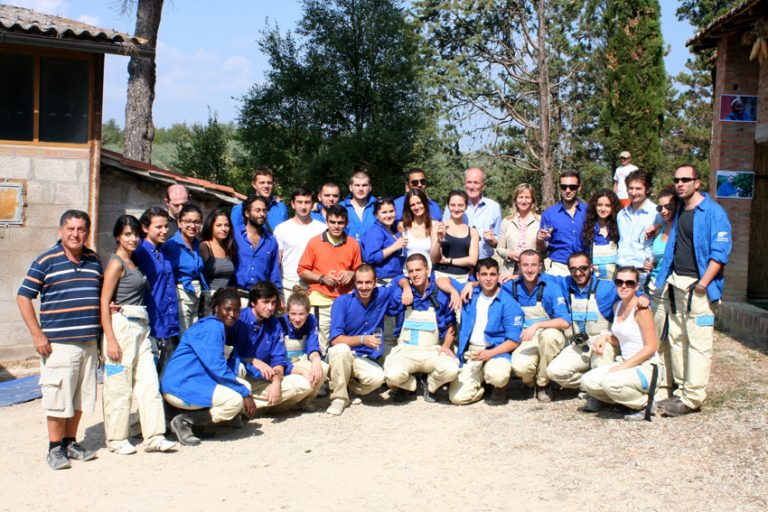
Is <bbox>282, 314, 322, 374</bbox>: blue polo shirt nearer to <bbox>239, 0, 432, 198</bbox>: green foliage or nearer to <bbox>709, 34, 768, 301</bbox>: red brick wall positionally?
<bbox>709, 34, 768, 301</bbox>: red brick wall

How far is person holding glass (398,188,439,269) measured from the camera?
7.29 m

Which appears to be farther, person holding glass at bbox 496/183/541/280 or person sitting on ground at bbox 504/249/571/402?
person holding glass at bbox 496/183/541/280

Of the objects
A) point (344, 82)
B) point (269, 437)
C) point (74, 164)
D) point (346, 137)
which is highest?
point (344, 82)

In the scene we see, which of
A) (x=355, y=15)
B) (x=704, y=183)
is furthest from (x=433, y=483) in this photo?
(x=704, y=183)

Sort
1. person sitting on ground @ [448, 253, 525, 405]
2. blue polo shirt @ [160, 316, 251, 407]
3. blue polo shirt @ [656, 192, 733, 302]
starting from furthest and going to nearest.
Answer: person sitting on ground @ [448, 253, 525, 405] → blue polo shirt @ [656, 192, 733, 302] → blue polo shirt @ [160, 316, 251, 407]

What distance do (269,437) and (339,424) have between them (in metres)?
0.63

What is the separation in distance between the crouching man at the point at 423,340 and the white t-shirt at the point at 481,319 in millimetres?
252

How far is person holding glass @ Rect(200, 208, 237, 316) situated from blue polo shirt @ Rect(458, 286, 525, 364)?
2.18 metres

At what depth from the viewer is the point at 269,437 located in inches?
238

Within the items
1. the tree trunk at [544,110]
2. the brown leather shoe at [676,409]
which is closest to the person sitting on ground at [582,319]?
the brown leather shoe at [676,409]

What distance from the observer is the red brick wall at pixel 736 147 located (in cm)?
1108

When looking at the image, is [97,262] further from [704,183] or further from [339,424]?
[704,183]

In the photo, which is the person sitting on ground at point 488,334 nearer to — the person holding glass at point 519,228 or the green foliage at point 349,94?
the person holding glass at point 519,228

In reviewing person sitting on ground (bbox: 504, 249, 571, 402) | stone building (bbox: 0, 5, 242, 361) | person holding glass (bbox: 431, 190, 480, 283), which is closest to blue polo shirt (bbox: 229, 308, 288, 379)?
person holding glass (bbox: 431, 190, 480, 283)
